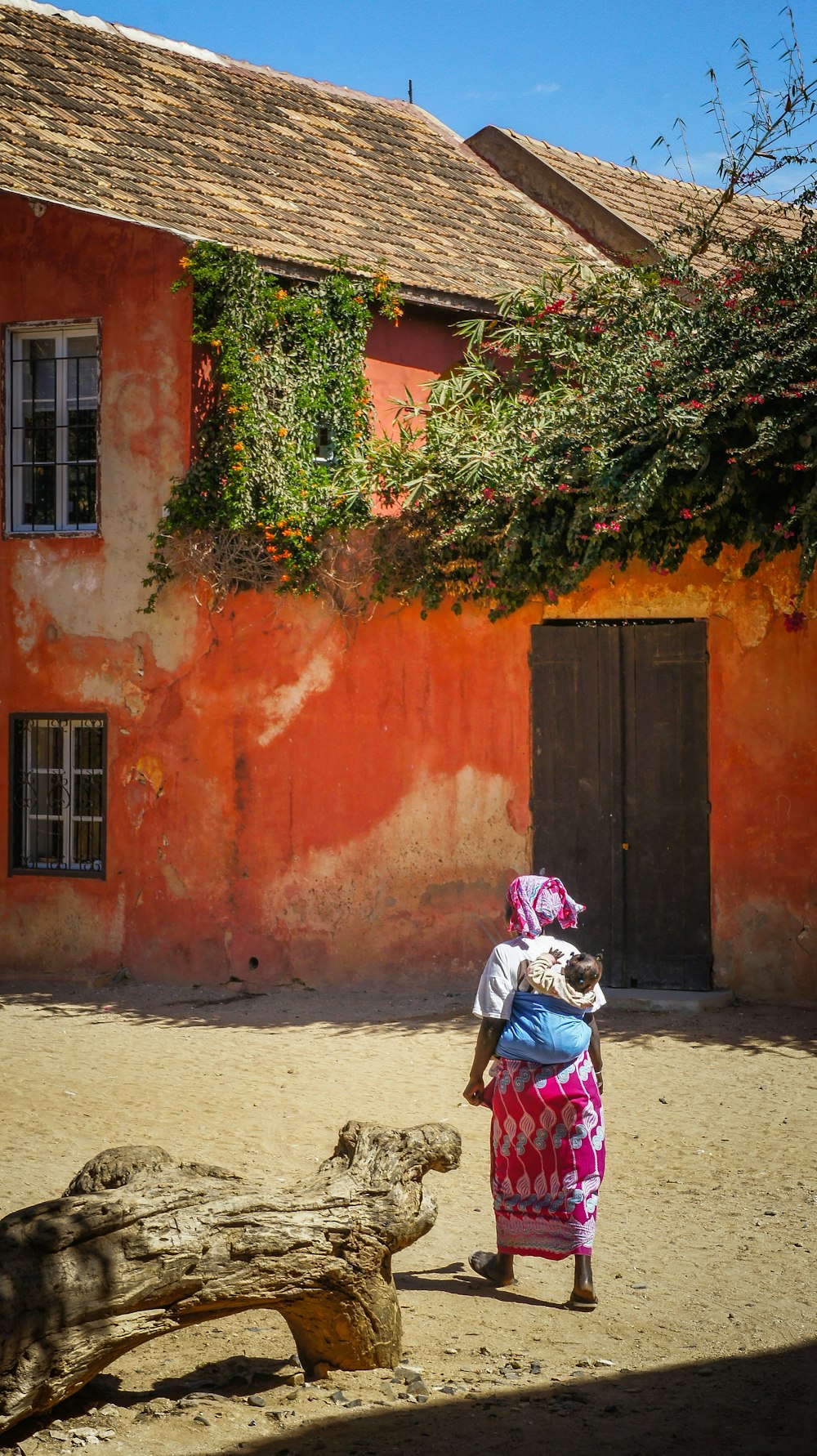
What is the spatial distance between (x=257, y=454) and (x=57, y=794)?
3.35 metres

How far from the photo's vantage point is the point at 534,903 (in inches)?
197

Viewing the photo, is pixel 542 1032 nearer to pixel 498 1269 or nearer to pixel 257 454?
pixel 498 1269

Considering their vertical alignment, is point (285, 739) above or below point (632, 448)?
below

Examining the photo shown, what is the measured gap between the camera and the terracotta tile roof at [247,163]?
11852 millimetres

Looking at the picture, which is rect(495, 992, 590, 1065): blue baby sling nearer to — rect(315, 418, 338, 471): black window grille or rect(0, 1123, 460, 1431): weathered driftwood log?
rect(0, 1123, 460, 1431): weathered driftwood log

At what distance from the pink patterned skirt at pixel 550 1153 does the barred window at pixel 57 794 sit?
7.26 metres

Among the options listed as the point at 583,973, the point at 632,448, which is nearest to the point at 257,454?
the point at 632,448

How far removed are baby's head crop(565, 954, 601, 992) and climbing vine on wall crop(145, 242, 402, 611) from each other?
632 cm

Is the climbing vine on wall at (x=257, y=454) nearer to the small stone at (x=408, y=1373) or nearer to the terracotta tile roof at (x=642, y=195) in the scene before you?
the terracotta tile roof at (x=642, y=195)

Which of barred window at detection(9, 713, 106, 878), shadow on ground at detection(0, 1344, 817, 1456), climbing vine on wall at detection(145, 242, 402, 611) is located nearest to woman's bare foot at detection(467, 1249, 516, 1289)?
shadow on ground at detection(0, 1344, 817, 1456)

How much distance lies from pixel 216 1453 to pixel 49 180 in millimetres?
10145

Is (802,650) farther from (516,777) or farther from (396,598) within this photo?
(396,598)

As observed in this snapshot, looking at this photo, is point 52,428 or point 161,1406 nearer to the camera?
point 161,1406

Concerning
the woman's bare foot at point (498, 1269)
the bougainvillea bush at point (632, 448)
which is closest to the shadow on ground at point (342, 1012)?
the bougainvillea bush at point (632, 448)
